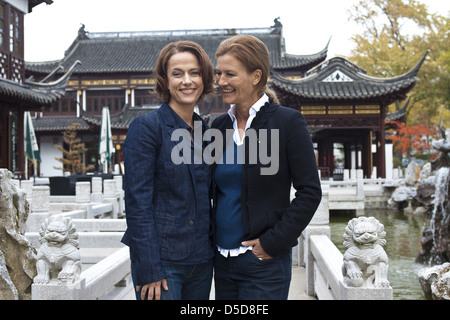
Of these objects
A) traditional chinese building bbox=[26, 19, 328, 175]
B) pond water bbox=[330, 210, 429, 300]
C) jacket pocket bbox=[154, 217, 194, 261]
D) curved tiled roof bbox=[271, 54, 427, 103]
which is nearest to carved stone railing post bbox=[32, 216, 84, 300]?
jacket pocket bbox=[154, 217, 194, 261]

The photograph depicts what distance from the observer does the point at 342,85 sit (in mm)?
17312

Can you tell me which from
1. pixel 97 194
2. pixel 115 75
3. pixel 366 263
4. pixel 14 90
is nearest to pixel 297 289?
pixel 366 263

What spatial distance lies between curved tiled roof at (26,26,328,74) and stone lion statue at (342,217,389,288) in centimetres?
2264

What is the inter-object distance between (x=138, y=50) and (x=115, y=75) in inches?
116

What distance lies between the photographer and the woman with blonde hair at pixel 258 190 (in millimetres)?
1973

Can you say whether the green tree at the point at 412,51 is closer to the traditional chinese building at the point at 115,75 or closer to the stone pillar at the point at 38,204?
the traditional chinese building at the point at 115,75

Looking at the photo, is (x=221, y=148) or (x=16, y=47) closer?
(x=221, y=148)

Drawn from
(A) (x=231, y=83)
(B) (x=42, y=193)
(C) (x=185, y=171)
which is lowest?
(B) (x=42, y=193)

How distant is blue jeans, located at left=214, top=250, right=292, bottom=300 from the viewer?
6.57 feet

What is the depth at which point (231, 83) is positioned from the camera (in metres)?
2.07

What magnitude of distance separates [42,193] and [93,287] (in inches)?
171

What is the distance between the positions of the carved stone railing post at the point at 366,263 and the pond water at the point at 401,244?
10.4ft

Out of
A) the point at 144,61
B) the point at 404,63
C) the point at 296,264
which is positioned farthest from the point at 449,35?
the point at 296,264

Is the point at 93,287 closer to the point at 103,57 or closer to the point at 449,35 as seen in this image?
the point at 449,35
